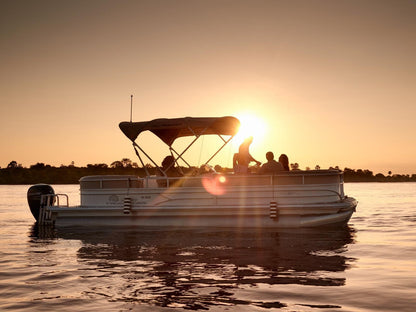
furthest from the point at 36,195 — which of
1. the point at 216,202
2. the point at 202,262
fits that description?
the point at 202,262

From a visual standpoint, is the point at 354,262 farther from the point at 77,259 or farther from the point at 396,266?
the point at 77,259

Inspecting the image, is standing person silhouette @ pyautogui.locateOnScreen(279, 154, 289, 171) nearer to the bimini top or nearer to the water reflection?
the bimini top

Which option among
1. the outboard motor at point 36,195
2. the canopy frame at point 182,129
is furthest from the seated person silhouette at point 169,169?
the outboard motor at point 36,195

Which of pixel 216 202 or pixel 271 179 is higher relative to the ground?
pixel 271 179

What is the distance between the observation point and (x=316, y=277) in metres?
8.55

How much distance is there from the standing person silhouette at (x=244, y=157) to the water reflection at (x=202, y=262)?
211cm

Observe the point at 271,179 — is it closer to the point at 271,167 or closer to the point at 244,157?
the point at 271,167

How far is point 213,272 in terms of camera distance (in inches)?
360

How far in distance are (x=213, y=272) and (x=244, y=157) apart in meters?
7.21

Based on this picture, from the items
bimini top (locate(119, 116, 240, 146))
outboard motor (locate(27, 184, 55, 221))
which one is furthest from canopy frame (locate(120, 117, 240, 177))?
outboard motor (locate(27, 184, 55, 221))

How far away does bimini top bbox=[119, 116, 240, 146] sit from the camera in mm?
16031

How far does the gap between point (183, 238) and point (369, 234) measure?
620cm

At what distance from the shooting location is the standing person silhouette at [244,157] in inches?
624

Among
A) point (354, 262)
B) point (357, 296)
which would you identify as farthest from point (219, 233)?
point (357, 296)
